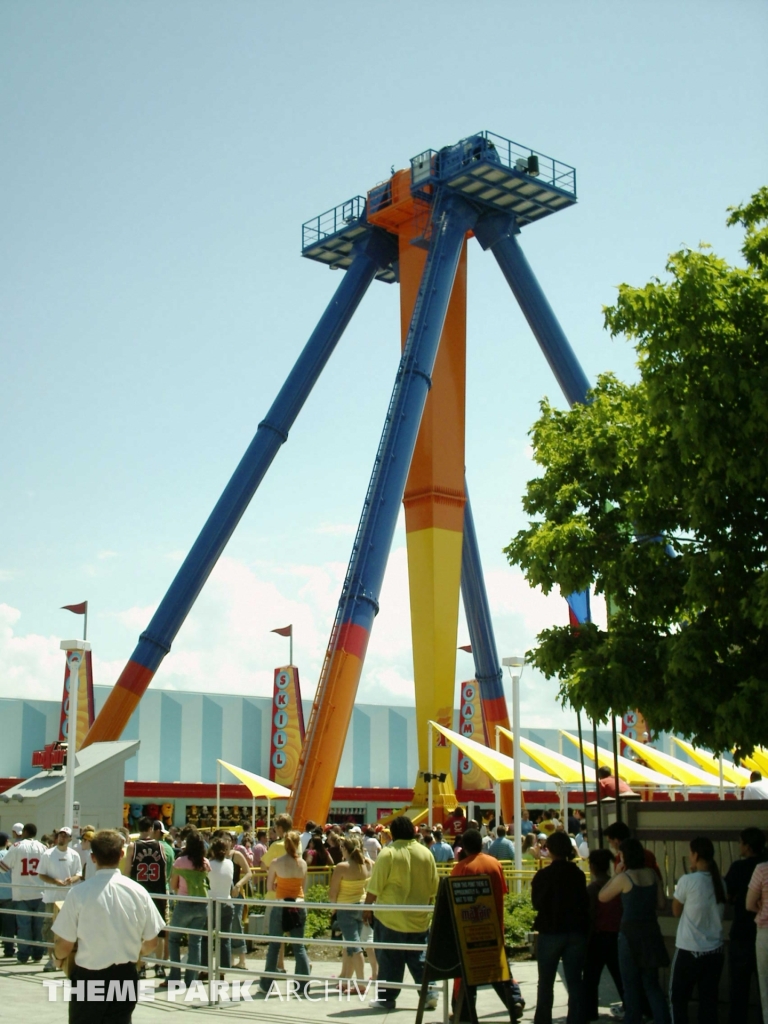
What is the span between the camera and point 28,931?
1419 centimetres

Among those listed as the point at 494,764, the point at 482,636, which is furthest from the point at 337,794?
the point at 494,764

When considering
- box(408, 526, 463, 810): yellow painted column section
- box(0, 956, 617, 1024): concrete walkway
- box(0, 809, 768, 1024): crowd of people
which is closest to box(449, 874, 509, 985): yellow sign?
box(0, 809, 768, 1024): crowd of people

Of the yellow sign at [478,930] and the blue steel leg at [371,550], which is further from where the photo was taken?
the blue steel leg at [371,550]

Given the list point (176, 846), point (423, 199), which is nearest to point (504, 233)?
point (423, 199)

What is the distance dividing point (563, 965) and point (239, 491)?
81.4ft

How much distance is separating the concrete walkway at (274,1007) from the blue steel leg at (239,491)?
1900 centimetres

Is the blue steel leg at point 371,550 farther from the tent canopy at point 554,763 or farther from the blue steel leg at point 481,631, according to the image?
the blue steel leg at point 481,631

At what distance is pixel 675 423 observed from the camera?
33.0ft

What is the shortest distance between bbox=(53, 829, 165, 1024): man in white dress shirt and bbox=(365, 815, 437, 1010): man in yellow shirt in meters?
3.93

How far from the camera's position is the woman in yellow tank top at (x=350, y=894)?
39.6 feet

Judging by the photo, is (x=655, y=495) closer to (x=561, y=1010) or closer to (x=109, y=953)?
(x=561, y=1010)

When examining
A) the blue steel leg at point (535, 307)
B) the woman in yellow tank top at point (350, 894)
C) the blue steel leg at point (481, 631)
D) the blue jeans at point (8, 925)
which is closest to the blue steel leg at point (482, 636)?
the blue steel leg at point (481, 631)

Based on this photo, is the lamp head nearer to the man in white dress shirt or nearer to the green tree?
the green tree

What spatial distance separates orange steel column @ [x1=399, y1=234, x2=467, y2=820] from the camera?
31.9 meters
